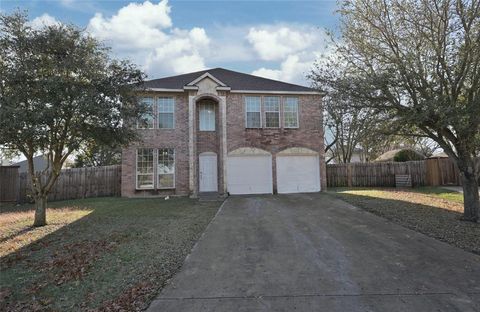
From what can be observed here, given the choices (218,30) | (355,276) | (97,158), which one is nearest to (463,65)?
(355,276)

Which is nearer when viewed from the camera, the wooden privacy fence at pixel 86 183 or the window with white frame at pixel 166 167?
A: the window with white frame at pixel 166 167

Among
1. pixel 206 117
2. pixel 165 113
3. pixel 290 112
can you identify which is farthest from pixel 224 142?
pixel 290 112

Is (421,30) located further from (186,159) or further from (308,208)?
(186,159)

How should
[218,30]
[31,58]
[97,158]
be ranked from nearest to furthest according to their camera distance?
[31,58]
[218,30]
[97,158]

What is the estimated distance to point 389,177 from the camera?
867 inches

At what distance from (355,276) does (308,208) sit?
6.58 meters

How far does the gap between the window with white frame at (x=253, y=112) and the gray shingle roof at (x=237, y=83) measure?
60 centimetres

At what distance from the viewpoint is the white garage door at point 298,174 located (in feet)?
54.7

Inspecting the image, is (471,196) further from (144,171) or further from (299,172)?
(144,171)

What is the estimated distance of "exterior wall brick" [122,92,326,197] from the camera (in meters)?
16.0

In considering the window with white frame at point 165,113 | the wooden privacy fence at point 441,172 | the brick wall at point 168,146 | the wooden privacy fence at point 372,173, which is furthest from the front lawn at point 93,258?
the wooden privacy fence at point 441,172

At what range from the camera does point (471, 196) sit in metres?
9.38

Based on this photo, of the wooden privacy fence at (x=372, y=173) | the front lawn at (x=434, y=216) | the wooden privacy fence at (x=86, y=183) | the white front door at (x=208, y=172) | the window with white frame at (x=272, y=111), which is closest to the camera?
the front lawn at (x=434, y=216)

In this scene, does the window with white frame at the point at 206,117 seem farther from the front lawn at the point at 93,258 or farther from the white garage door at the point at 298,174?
the front lawn at the point at 93,258
